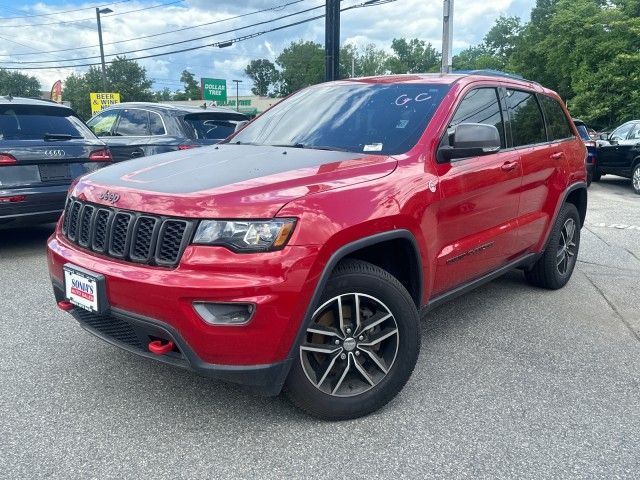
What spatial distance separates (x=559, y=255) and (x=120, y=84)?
74.2 metres

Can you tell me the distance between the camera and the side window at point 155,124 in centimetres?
764

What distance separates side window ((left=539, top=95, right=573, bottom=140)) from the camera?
188 inches

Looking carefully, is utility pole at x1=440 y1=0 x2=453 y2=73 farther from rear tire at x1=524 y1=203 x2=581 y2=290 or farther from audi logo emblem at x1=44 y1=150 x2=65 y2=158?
audi logo emblem at x1=44 y1=150 x2=65 y2=158

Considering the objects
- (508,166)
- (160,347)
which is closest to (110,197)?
(160,347)

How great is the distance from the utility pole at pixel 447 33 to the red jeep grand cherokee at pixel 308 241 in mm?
10629

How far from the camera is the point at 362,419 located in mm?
2828

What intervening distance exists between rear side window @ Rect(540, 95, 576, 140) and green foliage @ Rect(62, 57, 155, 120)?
65.6 metres

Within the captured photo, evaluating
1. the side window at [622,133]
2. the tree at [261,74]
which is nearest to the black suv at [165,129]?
the side window at [622,133]

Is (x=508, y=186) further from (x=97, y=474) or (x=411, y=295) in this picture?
(x=97, y=474)

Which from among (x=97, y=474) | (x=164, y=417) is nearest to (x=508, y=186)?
(x=164, y=417)

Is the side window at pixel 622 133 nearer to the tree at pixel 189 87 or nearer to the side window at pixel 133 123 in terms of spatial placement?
the side window at pixel 133 123

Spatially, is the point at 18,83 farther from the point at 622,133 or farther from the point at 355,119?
the point at 355,119

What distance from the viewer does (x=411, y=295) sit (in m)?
3.15

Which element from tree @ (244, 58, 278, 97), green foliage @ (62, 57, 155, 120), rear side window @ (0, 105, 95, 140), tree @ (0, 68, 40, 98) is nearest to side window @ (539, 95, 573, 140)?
rear side window @ (0, 105, 95, 140)
